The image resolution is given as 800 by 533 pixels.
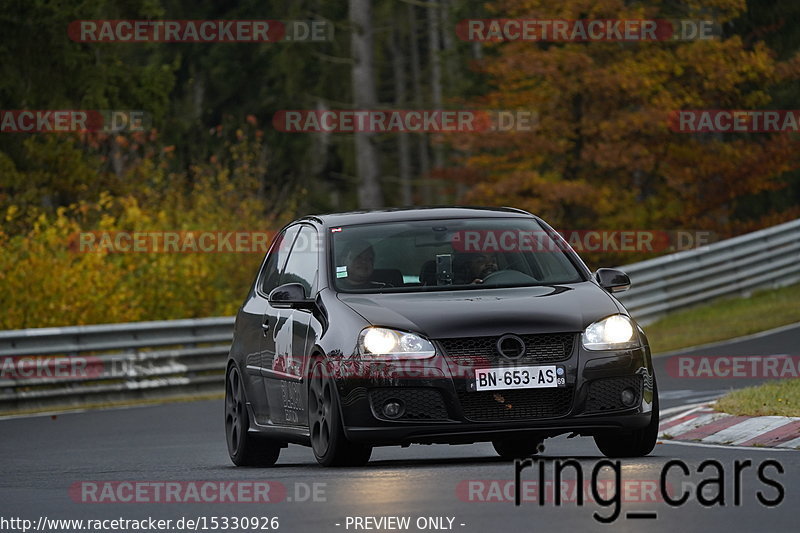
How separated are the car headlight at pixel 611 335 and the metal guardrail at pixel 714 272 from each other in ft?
53.0

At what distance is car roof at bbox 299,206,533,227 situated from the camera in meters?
12.6

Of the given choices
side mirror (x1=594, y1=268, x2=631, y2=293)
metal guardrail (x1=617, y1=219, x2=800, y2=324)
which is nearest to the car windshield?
side mirror (x1=594, y1=268, x2=631, y2=293)

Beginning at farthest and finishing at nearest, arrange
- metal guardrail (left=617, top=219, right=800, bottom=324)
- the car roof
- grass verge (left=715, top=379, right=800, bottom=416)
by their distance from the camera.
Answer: metal guardrail (left=617, top=219, right=800, bottom=324) → grass verge (left=715, top=379, right=800, bottom=416) → the car roof

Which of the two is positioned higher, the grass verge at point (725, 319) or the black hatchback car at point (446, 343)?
the black hatchback car at point (446, 343)

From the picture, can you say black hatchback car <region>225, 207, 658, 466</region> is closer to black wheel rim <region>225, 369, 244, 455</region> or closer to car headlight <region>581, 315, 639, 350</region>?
car headlight <region>581, 315, 639, 350</region>

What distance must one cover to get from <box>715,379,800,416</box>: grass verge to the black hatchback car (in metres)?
1.84

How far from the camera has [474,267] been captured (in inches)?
483

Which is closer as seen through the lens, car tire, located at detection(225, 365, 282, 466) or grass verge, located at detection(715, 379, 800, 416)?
car tire, located at detection(225, 365, 282, 466)

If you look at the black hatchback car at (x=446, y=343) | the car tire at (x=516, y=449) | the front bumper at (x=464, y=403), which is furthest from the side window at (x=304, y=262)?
the car tire at (x=516, y=449)

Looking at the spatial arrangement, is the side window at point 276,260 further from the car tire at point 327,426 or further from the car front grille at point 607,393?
the car front grille at point 607,393

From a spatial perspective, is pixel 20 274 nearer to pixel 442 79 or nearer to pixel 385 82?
pixel 442 79

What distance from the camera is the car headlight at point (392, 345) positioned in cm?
1097

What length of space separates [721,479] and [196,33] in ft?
154

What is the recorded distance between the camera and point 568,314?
1119cm
